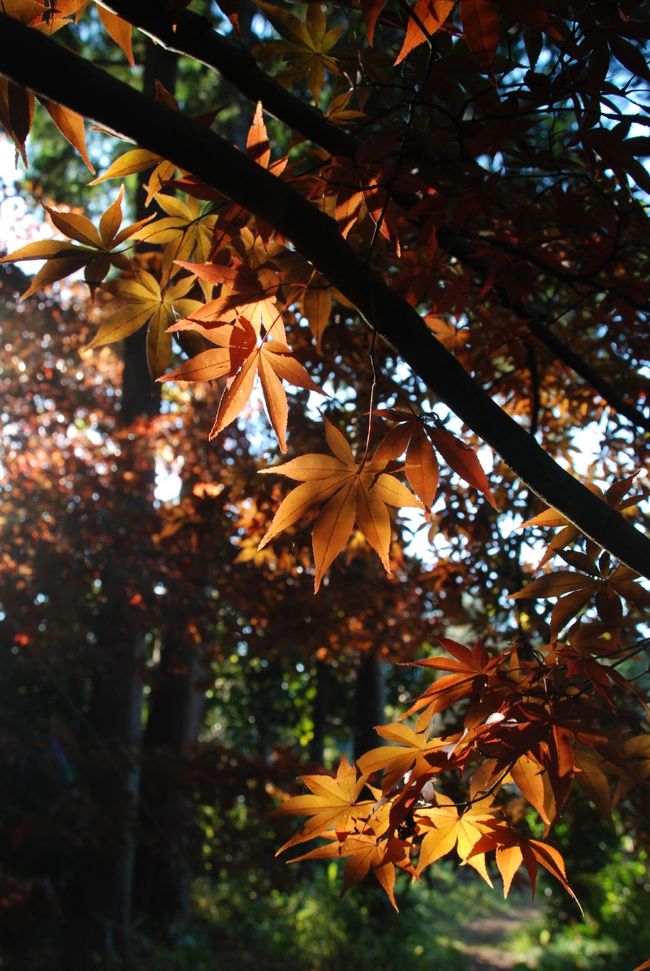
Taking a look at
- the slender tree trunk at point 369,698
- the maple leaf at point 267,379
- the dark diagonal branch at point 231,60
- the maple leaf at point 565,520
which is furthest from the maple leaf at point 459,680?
the slender tree trunk at point 369,698

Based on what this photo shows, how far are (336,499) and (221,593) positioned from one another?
10.7 ft

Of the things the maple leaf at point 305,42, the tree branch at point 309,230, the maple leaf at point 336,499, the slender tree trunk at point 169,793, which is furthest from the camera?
the slender tree trunk at point 169,793

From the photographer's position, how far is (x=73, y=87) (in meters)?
0.72

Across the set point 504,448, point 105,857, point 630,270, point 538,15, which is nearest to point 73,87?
point 538,15

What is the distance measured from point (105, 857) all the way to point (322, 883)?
13.1 feet

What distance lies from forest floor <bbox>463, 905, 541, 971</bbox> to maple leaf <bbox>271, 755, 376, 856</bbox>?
854 centimetres

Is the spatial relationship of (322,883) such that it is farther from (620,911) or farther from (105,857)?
(105,857)

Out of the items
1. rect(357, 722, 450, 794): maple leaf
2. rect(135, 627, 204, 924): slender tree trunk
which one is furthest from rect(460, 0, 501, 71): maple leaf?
rect(135, 627, 204, 924): slender tree trunk

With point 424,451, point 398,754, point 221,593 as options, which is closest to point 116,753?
point 221,593

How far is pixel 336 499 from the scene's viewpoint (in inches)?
38.7

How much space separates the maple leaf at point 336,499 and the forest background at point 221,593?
144mm

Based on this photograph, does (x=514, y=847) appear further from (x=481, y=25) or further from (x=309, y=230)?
(x=481, y=25)

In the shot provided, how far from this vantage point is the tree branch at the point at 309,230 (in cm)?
71

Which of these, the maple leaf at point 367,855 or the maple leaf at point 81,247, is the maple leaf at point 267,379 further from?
the maple leaf at point 367,855
